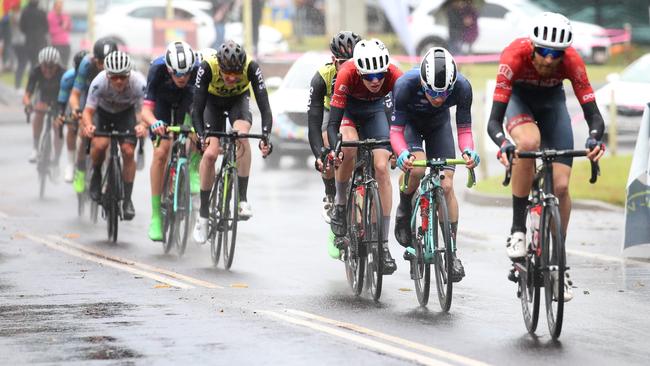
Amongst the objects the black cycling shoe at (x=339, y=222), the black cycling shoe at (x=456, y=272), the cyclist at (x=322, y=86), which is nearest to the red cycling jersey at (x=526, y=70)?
the black cycling shoe at (x=456, y=272)

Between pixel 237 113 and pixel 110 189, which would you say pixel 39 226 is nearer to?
pixel 110 189

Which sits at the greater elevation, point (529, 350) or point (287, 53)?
point (287, 53)

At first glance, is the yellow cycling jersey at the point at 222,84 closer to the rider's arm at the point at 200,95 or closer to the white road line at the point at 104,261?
the rider's arm at the point at 200,95

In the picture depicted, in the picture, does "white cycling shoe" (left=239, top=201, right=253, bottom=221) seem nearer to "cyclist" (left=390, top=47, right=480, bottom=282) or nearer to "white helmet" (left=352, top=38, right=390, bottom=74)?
"cyclist" (left=390, top=47, right=480, bottom=282)

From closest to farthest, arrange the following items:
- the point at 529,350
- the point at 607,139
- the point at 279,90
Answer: the point at 529,350, the point at 279,90, the point at 607,139

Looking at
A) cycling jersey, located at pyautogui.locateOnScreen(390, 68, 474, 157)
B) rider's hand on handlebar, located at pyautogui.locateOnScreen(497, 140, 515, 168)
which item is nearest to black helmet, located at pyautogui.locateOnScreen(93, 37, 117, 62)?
cycling jersey, located at pyautogui.locateOnScreen(390, 68, 474, 157)

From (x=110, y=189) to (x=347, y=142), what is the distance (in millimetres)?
4981

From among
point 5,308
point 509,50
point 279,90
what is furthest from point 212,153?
point 279,90

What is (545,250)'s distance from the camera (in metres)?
10.5

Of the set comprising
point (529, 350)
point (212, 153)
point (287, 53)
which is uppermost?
point (287, 53)

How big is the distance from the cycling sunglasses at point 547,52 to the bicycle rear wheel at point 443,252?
1.36 metres

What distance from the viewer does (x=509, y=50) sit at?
431 inches

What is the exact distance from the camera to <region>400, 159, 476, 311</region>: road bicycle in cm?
1155

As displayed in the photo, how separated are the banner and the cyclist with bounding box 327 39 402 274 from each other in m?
3.06
